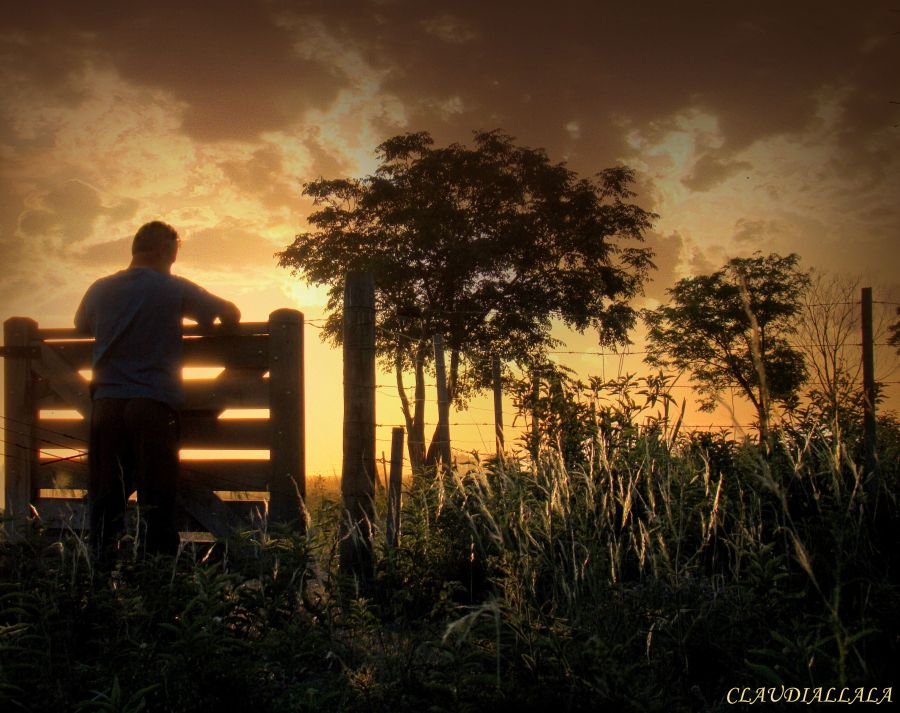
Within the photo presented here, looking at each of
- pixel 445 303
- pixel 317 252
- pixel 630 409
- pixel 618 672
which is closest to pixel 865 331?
pixel 630 409

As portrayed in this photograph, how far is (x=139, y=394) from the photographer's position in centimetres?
498

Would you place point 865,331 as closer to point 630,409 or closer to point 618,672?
point 630,409

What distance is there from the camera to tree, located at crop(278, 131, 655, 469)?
1008 inches

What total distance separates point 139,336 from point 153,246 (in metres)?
0.64

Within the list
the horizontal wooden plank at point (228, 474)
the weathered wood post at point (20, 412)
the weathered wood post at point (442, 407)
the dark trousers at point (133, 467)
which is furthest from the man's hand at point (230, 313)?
the weathered wood post at point (442, 407)

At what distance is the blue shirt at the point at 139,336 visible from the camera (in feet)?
16.4

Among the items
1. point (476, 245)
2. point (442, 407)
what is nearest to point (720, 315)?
point (476, 245)

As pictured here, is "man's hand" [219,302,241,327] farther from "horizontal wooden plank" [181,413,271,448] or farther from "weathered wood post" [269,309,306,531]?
"horizontal wooden plank" [181,413,271,448]

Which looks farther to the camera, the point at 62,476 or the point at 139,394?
the point at 62,476

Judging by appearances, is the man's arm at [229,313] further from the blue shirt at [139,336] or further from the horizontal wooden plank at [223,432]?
the horizontal wooden plank at [223,432]

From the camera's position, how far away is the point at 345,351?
19.1 feet

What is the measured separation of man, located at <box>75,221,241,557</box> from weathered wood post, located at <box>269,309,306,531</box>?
85 cm

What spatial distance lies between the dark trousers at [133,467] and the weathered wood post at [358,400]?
49.8 inches

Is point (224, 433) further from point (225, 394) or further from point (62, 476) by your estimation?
point (62, 476)
